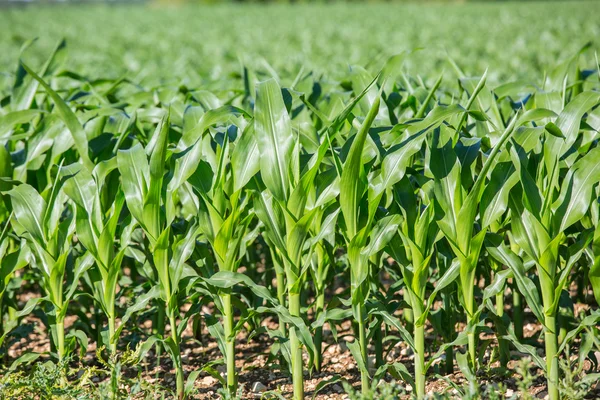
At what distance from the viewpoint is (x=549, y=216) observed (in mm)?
2207

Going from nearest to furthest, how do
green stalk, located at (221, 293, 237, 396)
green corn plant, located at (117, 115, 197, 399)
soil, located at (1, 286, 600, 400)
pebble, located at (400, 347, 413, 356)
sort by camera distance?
green corn plant, located at (117, 115, 197, 399) → green stalk, located at (221, 293, 237, 396) → soil, located at (1, 286, 600, 400) → pebble, located at (400, 347, 413, 356)

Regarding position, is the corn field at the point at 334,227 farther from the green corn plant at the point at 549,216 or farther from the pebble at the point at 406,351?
the pebble at the point at 406,351

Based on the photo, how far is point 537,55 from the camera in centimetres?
923

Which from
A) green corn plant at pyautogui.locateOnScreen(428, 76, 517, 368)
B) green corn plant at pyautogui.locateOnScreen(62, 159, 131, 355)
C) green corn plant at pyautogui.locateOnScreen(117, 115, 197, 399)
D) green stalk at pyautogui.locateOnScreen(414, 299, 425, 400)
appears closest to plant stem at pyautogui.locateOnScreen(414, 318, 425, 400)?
green stalk at pyautogui.locateOnScreen(414, 299, 425, 400)

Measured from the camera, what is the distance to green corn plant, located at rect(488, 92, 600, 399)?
7.20 ft

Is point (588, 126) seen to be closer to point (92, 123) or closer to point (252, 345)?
point (252, 345)

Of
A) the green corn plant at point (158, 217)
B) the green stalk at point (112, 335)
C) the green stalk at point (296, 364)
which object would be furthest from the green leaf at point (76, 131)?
the green stalk at point (296, 364)

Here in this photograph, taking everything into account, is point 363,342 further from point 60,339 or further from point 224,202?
point 60,339

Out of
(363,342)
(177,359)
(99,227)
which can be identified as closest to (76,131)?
(99,227)

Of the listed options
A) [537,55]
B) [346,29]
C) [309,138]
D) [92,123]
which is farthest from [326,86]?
[346,29]

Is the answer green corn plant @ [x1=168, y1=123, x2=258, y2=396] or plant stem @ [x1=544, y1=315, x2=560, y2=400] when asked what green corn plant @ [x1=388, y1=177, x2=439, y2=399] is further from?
green corn plant @ [x1=168, y1=123, x2=258, y2=396]

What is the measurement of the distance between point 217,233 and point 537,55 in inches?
326

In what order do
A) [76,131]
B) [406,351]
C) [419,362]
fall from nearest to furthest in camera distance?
[419,362] < [76,131] < [406,351]

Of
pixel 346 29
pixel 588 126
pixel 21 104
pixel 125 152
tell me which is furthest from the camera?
pixel 346 29
